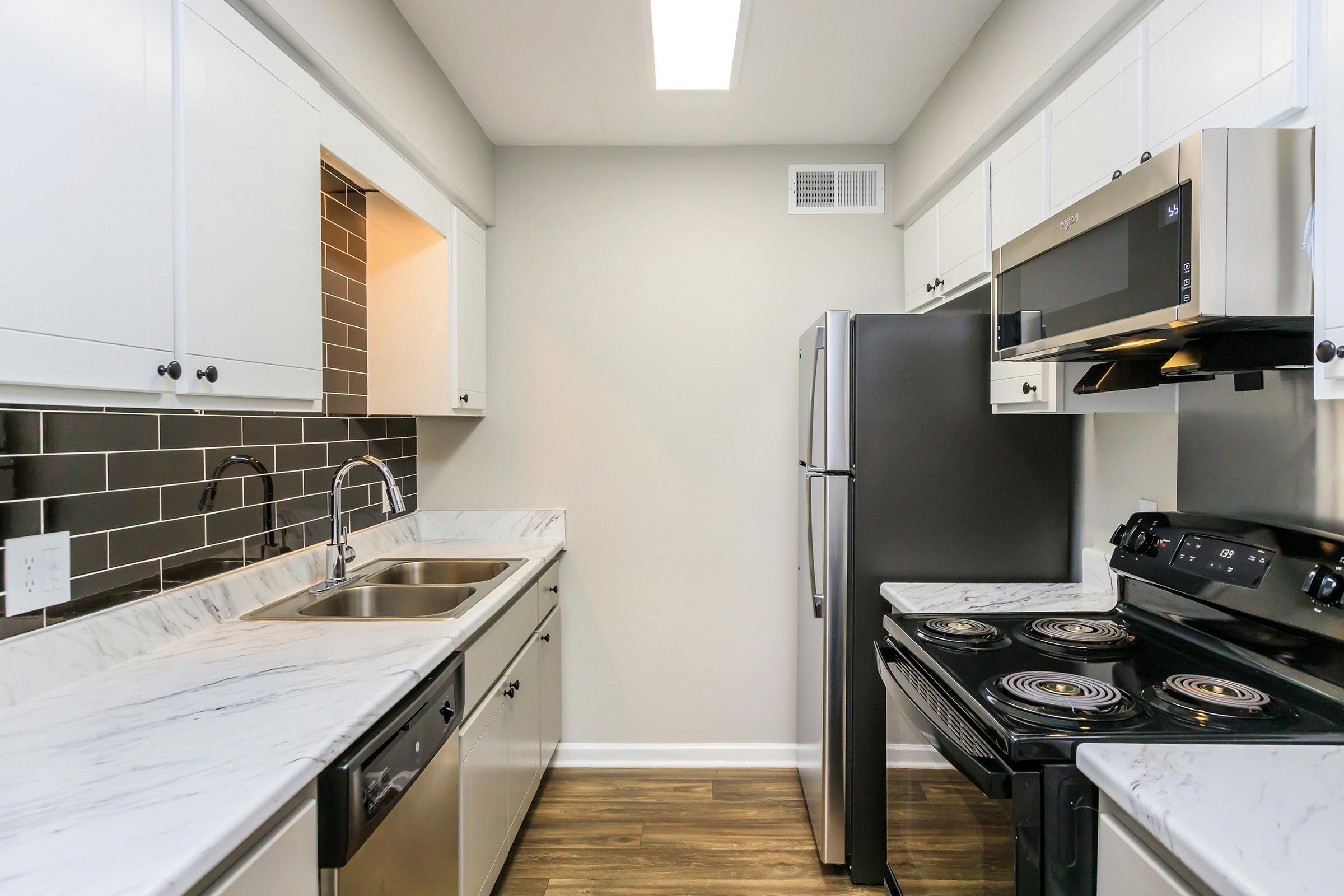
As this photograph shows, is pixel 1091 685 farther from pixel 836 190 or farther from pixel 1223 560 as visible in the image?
pixel 836 190

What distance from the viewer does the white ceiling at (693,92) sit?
82.1 inches

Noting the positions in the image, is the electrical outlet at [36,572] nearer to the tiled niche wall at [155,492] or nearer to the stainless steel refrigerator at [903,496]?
the tiled niche wall at [155,492]

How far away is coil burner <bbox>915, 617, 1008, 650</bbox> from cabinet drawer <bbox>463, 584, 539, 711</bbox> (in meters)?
1.12

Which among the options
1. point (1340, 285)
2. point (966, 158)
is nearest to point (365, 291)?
point (966, 158)

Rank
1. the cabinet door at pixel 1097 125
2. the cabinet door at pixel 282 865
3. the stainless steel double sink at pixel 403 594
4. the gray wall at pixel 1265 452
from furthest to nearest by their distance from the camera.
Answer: the stainless steel double sink at pixel 403 594 < the cabinet door at pixel 1097 125 < the gray wall at pixel 1265 452 < the cabinet door at pixel 282 865

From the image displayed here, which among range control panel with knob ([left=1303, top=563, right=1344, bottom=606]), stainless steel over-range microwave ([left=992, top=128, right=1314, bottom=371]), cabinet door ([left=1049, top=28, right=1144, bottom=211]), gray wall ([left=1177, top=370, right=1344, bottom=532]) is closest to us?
stainless steel over-range microwave ([left=992, top=128, right=1314, bottom=371])

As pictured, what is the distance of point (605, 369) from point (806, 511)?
1133 millimetres

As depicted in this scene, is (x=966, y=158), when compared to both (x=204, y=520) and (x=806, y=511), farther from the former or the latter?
(x=204, y=520)

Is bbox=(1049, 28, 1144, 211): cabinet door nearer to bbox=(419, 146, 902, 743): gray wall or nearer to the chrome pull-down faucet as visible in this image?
bbox=(419, 146, 902, 743): gray wall

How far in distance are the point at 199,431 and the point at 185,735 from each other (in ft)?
3.13

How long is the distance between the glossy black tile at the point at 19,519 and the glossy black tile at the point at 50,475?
15mm

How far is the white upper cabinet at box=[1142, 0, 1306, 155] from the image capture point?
3.56 feet

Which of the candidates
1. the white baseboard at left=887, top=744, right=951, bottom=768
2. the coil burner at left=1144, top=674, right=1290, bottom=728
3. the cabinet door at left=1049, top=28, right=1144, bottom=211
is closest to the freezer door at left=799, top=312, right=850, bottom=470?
the cabinet door at left=1049, top=28, right=1144, bottom=211

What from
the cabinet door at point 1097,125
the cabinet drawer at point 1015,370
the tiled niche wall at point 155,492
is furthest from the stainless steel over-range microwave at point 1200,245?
the tiled niche wall at point 155,492
